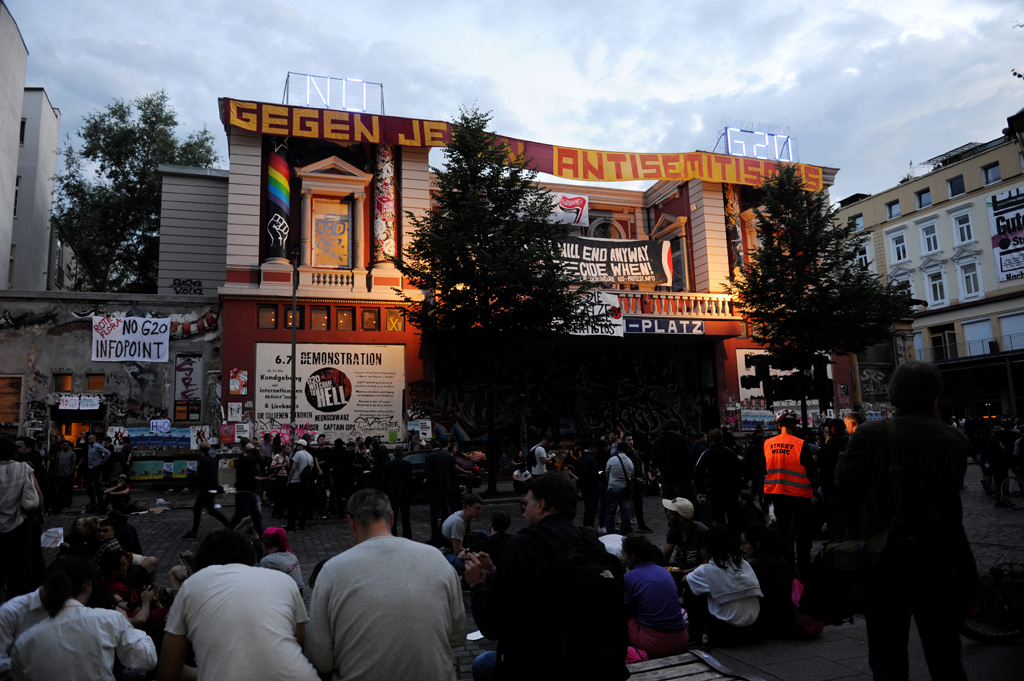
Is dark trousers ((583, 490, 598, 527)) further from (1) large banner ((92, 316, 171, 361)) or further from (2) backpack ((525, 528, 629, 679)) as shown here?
(1) large banner ((92, 316, 171, 361))

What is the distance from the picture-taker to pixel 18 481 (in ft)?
23.2

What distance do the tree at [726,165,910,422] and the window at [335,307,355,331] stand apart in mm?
14230

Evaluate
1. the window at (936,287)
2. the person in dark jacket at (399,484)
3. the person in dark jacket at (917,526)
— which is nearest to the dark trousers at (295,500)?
the person in dark jacket at (399,484)

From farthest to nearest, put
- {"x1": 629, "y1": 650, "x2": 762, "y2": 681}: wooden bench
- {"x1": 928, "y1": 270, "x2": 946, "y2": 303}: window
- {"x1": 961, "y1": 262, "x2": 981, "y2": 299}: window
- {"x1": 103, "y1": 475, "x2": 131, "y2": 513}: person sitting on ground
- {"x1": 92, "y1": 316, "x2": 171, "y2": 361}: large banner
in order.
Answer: {"x1": 928, "y1": 270, "x2": 946, "y2": 303}: window
{"x1": 961, "y1": 262, "x2": 981, "y2": 299}: window
{"x1": 92, "y1": 316, "x2": 171, "y2": 361}: large banner
{"x1": 103, "y1": 475, "x2": 131, "y2": 513}: person sitting on ground
{"x1": 629, "y1": 650, "x2": 762, "y2": 681}: wooden bench

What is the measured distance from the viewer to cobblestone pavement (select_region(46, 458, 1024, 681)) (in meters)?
5.21

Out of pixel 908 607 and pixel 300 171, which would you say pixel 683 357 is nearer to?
pixel 300 171

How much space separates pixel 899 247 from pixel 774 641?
164 feet

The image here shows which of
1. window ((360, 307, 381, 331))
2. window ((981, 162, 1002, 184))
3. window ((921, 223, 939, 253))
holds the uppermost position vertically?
window ((981, 162, 1002, 184))

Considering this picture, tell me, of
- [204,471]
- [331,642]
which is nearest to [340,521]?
[204,471]

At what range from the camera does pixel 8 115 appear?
1133 inches

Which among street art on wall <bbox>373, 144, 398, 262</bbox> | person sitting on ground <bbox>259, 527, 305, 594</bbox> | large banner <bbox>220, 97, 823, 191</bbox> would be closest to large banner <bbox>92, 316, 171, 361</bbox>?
large banner <bbox>220, 97, 823, 191</bbox>

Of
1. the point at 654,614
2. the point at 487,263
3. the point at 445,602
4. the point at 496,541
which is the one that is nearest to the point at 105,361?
the point at 487,263

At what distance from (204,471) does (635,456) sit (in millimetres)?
8751

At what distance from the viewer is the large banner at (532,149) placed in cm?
2347
